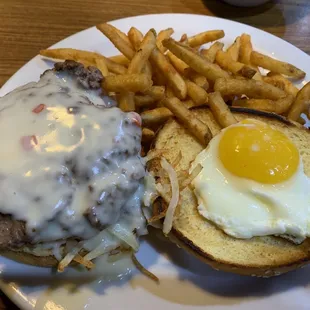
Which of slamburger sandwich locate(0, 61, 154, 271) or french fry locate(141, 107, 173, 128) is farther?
french fry locate(141, 107, 173, 128)

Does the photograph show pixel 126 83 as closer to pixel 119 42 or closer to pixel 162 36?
pixel 119 42

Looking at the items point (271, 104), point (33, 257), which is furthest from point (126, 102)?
point (33, 257)

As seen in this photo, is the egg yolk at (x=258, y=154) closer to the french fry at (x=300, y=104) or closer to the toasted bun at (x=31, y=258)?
the french fry at (x=300, y=104)

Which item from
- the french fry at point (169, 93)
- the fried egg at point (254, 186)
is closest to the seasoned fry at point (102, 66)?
the french fry at point (169, 93)

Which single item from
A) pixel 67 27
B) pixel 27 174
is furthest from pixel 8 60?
pixel 27 174

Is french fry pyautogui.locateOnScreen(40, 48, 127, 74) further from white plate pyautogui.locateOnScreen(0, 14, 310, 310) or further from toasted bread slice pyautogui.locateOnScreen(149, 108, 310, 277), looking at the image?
white plate pyautogui.locateOnScreen(0, 14, 310, 310)

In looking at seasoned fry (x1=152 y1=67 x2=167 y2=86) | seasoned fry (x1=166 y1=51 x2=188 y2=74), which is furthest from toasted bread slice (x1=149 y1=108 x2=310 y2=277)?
seasoned fry (x1=166 y1=51 x2=188 y2=74)
